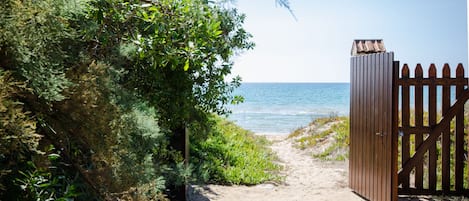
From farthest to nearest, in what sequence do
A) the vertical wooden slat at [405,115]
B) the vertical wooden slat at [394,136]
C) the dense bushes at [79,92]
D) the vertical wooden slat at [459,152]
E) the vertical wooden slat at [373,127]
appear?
the vertical wooden slat at [459,152]
the vertical wooden slat at [405,115]
the vertical wooden slat at [373,127]
the vertical wooden slat at [394,136]
the dense bushes at [79,92]

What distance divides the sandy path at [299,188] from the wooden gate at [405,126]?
0.46 m

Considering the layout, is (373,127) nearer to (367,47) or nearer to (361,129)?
(361,129)

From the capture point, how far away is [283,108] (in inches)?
1681

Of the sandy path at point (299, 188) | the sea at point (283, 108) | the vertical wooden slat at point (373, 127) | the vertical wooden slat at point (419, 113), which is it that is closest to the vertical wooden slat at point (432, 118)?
the vertical wooden slat at point (419, 113)

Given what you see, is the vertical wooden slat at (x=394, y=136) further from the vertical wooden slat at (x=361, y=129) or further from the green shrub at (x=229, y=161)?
the green shrub at (x=229, y=161)

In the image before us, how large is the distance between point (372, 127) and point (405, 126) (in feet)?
1.54

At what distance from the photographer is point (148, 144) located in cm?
262

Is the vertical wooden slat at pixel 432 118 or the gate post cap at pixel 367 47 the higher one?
the gate post cap at pixel 367 47

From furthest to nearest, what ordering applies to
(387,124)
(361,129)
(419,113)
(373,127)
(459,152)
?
(361,129) < (459,152) < (419,113) < (373,127) < (387,124)

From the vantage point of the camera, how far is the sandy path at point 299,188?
607cm

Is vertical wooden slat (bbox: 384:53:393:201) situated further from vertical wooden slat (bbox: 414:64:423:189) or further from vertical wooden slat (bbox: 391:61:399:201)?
vertical wooden slat (bbox: 414:64:423:189)

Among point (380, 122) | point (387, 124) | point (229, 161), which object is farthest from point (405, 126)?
point (229, 161)

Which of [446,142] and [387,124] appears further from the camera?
[446,142]

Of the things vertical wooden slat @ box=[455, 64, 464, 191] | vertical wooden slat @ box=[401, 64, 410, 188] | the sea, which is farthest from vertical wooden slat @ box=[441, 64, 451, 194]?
the sea
